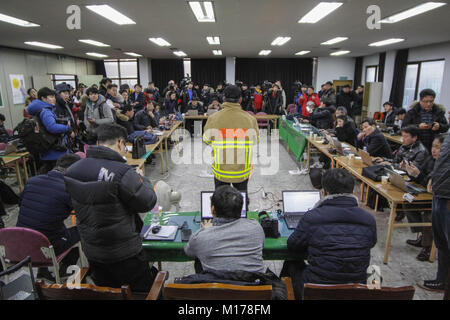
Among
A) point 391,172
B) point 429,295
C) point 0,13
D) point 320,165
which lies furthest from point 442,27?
point 0,13

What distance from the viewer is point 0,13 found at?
4.26 m

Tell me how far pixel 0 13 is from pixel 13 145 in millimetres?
1934

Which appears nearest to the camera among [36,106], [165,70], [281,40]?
[36,106]

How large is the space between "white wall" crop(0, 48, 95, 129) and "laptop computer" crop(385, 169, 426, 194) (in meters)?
9.37

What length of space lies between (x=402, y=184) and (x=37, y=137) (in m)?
4.25

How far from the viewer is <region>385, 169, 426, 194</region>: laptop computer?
108 inches

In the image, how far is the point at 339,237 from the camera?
152 centimetres

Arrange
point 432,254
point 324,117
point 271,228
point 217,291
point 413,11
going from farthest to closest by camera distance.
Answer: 1. point 324,117
2. point 413,11
3. point 432,254
4. point 271,228
5. point 217,291

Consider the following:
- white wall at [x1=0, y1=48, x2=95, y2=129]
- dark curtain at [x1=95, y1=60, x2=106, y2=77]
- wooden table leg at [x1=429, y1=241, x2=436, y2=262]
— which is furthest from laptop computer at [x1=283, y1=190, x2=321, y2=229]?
dark curtain at [x1=95, y1=60, x2=106, y2=77]

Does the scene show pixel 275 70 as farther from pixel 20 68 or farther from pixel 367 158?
pixel 367 158

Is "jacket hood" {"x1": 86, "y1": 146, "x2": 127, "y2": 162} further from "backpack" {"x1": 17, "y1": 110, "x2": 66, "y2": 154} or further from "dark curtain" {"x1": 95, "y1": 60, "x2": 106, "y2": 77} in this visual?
"dark curtain" {"x1": 95, "y1": 60, "x2": 106, "y2": 77}

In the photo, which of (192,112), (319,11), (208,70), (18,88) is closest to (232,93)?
(319,11)

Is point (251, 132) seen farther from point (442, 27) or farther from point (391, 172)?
point (442, 27)

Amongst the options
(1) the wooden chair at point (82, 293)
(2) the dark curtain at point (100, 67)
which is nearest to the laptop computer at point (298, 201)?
(1) the wooden chair at point (82, 293)
